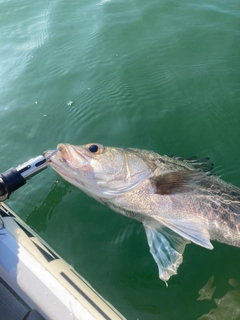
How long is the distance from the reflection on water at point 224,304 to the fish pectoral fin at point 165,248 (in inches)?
22.8

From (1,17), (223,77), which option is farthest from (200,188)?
(1,17)

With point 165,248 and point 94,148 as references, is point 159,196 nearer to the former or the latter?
point 165,248

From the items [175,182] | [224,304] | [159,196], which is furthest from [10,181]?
[224,304]

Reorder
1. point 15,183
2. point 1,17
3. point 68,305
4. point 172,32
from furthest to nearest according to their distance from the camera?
point 1,17 → point 172,32 → point 15,183 → point 68,305

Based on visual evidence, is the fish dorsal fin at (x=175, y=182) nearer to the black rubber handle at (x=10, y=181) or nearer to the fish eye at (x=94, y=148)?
the fish eye at (x=94, y=148)

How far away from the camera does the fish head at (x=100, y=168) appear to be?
3.68 metres

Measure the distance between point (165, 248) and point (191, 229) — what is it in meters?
0.38

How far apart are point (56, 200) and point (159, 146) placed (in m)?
1.75

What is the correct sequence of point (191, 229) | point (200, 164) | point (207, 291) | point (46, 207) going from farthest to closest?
point (46, 207)
point (200, 164)
point (207, 291)
point (191, 229)

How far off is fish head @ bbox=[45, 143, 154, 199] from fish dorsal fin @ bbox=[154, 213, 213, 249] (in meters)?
0.54

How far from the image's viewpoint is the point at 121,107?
607cm

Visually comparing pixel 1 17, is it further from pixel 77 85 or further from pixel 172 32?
pixel 172 32

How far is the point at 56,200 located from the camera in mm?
4883

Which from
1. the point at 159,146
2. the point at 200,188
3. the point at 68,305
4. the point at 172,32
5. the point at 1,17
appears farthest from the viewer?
the point at 1,17
